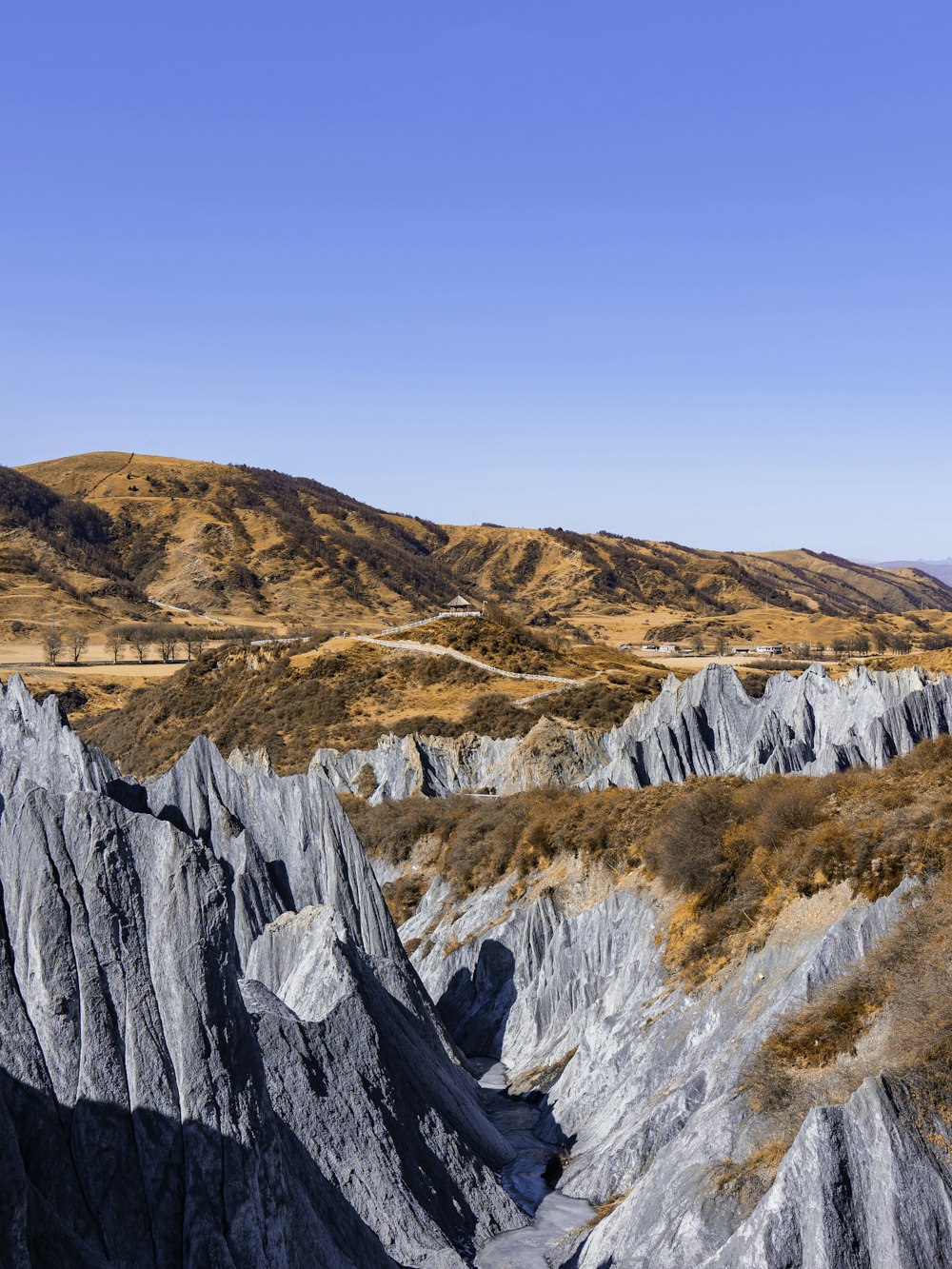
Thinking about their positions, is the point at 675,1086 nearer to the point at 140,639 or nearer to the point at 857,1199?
the point at 857,1199

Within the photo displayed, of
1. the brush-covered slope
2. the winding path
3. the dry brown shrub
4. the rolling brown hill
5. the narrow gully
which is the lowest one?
the narrow gully

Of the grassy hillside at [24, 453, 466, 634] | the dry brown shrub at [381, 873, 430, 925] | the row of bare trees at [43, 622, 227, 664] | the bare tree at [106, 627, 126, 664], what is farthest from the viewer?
the grassy hillside at [24, 453, 466, 634]

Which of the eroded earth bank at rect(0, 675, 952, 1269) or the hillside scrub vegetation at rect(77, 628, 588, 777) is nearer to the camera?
the eroded earth bank at rect(0, 675, 952, 1269)

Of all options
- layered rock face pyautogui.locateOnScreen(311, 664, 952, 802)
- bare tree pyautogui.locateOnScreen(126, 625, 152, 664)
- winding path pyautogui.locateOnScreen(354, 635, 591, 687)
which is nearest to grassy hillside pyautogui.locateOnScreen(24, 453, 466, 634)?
bare tree pyautogui.locateOnScreen(126, 625, 152, 664)

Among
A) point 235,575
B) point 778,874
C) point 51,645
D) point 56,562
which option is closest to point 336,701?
point 51,645

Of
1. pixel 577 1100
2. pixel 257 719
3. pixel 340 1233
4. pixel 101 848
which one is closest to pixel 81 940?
pixel 101 848

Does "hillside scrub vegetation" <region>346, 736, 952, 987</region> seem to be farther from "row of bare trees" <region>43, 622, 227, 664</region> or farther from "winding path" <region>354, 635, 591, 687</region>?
"row of bare trees" <region>43, 622, 227, 664</region>
